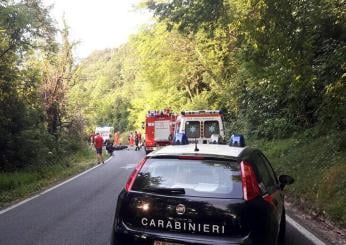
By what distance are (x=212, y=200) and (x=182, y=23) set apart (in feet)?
33.5

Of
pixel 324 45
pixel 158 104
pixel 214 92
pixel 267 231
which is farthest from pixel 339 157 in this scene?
pixel 158 104

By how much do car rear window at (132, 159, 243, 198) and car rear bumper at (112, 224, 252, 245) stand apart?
42cm

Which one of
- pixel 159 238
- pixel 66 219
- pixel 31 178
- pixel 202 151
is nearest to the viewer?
pixel 159 238

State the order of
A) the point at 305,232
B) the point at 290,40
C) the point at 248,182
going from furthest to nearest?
the point at 290,40 → the point at 305,232 → the point at 248,182

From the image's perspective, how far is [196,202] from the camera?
5090 mm

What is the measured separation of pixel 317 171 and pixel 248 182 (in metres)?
8.20

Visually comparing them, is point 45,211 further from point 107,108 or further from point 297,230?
point 107,108

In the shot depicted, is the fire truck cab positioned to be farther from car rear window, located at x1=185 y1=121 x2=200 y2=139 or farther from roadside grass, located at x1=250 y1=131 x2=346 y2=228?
roadside grass, located at x1=250 y1=131 x2=346 y2=228

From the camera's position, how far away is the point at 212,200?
5.10 meters

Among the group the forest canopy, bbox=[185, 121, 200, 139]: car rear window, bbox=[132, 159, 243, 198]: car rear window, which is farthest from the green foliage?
bbox=[132, 159, 243, 198]: car rear window

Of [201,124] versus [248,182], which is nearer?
[248,182]

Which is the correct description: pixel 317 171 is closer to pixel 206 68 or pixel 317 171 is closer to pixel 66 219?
pixel 66 219

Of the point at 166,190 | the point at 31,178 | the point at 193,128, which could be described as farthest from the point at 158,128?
the point at 166,190

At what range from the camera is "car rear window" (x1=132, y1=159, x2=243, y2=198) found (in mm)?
5230
